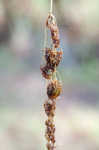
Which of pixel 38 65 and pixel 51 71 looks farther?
pixel 38 65

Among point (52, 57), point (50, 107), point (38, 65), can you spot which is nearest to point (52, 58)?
point (52, 57)

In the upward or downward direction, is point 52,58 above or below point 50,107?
above

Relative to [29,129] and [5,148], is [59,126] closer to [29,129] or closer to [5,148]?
[29,129]

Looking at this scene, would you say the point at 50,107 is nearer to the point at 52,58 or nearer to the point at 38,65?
the point at 52,58

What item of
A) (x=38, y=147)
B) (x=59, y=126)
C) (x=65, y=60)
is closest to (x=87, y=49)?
(x=65, y=60)

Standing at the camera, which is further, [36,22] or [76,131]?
[36,22]

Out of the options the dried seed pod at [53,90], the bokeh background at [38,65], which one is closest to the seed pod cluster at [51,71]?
the dried seed pod at [53,90]
